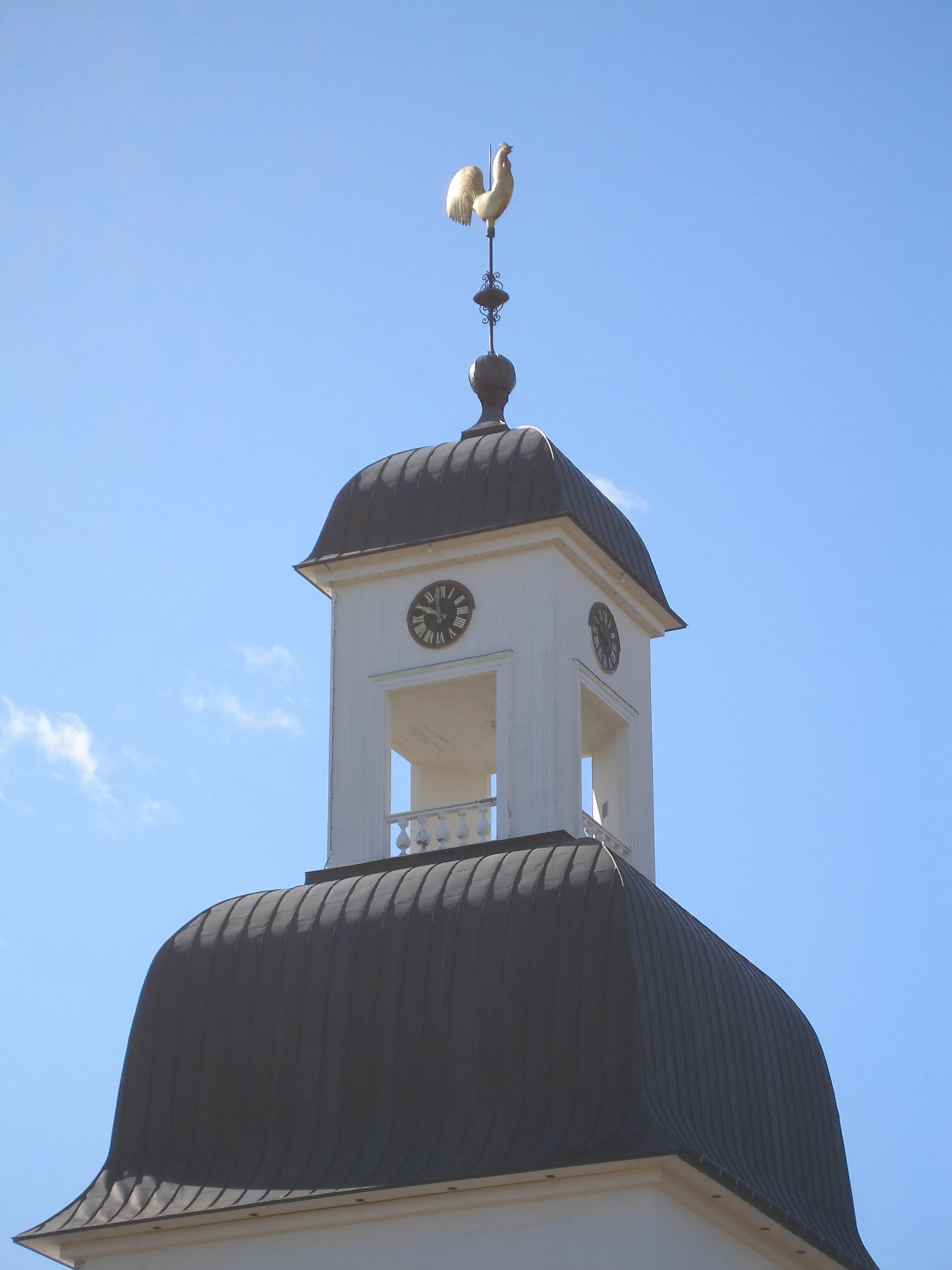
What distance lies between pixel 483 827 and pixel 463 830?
204 millimetres

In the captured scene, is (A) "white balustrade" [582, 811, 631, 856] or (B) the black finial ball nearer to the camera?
(A) "white balustrade" [582, 811, 631, 856]

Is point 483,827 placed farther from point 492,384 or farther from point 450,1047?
point 492,384

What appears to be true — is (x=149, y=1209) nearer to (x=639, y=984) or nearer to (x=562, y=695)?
(x=639, y=984)

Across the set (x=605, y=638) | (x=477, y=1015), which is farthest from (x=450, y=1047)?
(x=605, y=638)

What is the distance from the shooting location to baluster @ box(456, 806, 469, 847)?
88.5 feet

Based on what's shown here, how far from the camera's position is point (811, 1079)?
A: 27.3 meters

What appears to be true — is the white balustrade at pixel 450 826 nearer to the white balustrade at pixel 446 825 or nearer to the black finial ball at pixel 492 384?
the white balustrade at pixel 446 825

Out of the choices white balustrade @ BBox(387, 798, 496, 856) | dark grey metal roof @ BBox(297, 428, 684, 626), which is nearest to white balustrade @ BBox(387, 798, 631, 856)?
white balustrade @ BBox(387, 798, 496, 856)

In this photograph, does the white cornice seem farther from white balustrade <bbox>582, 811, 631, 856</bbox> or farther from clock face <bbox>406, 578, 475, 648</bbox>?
clock face <bbox>406, 578, 475, 648</bbox>

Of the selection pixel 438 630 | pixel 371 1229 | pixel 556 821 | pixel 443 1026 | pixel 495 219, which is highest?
pixel 495 219

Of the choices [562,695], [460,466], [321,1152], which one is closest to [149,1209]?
[321,1152]

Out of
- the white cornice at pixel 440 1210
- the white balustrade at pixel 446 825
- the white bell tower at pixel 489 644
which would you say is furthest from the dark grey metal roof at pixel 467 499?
the white cornice at pixel 440 1210

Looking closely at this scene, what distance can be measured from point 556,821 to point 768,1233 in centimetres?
433

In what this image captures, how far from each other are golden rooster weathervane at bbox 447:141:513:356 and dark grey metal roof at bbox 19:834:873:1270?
24.3ft
